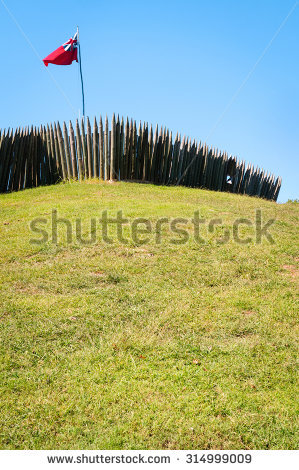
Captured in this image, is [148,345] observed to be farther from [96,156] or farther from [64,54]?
[64,54]

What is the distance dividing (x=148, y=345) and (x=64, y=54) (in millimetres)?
13584

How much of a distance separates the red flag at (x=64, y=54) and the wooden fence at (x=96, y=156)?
8.48 ft

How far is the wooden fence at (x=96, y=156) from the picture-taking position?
13492mm

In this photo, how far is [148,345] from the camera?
412 cm

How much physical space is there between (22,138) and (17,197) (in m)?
2.80
